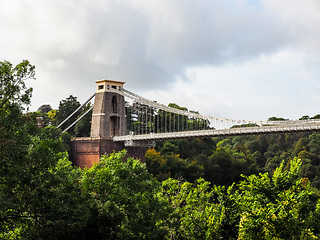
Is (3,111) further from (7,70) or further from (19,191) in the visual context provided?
(19,191)

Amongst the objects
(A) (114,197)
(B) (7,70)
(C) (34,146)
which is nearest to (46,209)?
(C) (34,146)

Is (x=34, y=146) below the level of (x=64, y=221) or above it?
above

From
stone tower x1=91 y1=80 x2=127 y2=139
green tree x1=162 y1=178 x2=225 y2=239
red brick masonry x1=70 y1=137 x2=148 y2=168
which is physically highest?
stone tower x1=91 y1=80 x2=127 y2=139

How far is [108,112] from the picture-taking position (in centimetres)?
4294

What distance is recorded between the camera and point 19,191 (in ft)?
43.9

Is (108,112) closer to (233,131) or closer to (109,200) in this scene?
(233,131)

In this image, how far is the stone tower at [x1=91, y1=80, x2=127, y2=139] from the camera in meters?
42.7

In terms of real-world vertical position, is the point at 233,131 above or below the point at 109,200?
above

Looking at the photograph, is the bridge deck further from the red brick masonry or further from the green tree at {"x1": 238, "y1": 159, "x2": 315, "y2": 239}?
the green tree at {"x1": 238, "y1": 159, "x2": 315, "y2": 239}

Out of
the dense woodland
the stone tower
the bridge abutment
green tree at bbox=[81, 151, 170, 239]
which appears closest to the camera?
the dense woodland

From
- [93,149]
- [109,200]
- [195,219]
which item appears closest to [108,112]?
[93,149]

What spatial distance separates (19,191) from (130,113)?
36037mm

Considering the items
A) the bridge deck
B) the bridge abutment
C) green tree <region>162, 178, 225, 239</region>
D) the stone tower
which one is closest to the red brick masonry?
the bridge abutment

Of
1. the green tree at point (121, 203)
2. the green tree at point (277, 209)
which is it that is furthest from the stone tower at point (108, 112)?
the green tree at point (277, 209)
